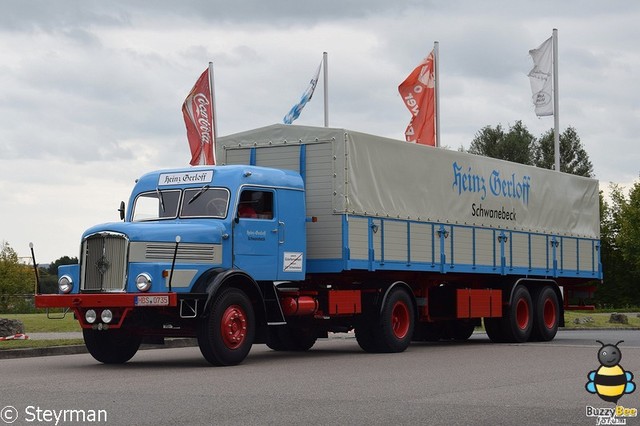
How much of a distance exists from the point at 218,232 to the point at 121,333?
7.57 feet

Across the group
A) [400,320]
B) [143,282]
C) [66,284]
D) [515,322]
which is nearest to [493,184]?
[515,322]

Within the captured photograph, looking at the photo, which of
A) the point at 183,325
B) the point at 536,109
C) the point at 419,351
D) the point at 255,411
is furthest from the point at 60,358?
the point at 536,109

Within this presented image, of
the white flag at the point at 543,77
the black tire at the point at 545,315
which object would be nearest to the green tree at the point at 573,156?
the white flag at the point at 543,77

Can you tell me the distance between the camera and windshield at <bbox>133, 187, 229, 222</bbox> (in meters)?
18.7

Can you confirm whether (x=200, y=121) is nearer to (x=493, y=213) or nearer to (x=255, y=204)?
(x=493, y=213)

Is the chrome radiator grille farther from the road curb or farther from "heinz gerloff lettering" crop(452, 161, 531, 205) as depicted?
"heinz gerloff lettering" crop(452, 161, 531, 205)

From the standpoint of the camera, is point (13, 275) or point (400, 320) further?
point (13, 275)

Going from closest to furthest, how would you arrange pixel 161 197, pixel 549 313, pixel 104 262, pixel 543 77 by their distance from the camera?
pixel 104 262, pixel 161 197, pixel 549 313, pixel 543 77

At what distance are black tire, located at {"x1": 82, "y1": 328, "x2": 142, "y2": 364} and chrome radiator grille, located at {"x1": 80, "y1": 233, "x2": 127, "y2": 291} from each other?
1127 millimetres

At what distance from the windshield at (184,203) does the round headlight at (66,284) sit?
2036 mm

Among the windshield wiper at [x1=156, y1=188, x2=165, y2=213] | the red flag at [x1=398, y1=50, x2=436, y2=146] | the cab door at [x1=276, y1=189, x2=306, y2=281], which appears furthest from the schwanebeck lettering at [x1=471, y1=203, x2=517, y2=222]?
the red flag at [x1=398, y1=50, x2=436, y2=146]

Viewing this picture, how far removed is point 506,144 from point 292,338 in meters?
72.6

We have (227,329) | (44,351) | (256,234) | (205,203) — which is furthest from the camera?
(44,351)

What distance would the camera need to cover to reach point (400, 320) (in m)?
22.0
